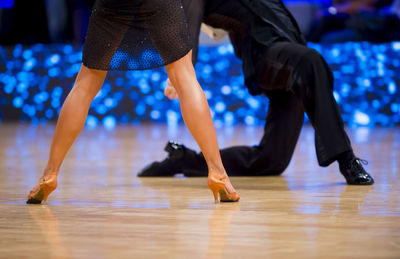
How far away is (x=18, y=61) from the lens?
6.23 meters

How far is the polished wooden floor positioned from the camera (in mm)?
1256

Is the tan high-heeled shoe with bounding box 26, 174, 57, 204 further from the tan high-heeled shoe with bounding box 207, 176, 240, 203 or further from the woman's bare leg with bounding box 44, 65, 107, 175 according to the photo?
the tan high-heeled shoe with bounding box 207, 176, 240, 203

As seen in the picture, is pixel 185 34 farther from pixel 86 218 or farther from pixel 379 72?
pixel 379 72

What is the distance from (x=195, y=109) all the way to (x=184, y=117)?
0.13ft

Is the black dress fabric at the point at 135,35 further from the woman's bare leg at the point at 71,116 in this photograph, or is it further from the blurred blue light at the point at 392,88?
the blurred blue light at the point at 392,88

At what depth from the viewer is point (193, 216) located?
1614mm

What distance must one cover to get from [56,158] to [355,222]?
0.83 metres

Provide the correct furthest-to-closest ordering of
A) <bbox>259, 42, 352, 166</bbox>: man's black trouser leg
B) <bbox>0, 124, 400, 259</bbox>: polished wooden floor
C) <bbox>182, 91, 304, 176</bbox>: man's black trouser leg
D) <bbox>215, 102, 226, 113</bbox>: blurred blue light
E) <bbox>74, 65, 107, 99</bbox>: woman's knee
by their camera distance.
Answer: <bbox>215, 102, 226, 113</bbox>: blurred blue light → <bbox>182, 91, 304, 176</bbox>: man's black trouser leg → <bbox>259, 42, 352, 166</bbox>: man's black trouser leg → <bbox>74, 65, 107, 99</bbox>: woman's knee → <bbox>0, 124, 400, 259</bbox>: polished wooden floor

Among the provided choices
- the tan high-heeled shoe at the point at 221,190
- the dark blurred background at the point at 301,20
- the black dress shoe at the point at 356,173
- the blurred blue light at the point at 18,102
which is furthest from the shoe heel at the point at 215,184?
the blurred blue light at the point at 18,102

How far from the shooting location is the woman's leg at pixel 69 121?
184 centimetres

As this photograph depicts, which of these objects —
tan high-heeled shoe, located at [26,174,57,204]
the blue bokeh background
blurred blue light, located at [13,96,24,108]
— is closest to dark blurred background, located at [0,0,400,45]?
the blue bokeh background

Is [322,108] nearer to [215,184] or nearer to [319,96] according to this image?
[319,96]

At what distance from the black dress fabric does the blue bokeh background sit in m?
3.95

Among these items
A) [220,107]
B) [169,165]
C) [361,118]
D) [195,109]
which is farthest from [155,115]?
[195,109]
